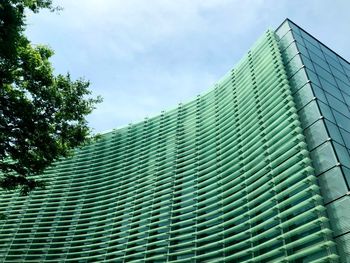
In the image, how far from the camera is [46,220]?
80.6 feet

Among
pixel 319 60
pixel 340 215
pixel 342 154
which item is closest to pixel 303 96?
pixel 342 154

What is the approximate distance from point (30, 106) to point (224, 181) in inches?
402

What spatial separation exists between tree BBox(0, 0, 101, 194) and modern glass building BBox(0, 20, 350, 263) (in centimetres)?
790

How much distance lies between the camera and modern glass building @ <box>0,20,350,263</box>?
12.3 meters

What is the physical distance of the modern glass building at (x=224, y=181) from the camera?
12281 mm

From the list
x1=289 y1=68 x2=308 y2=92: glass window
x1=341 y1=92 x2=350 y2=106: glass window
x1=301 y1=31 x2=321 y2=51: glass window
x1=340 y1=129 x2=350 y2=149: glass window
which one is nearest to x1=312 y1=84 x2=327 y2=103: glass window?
x1=289 y1=68 x2=308 y2=92: glass window

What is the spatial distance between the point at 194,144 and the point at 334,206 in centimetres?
1197

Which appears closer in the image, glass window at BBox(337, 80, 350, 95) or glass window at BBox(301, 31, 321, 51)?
glass window at BBox(337, 80, 350, 95)

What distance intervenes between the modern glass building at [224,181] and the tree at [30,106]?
790 centimetres

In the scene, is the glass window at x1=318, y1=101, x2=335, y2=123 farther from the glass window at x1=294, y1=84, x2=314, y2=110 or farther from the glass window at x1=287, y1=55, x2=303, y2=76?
the glass window at x1=287, y1=55, x2=303, y2=76

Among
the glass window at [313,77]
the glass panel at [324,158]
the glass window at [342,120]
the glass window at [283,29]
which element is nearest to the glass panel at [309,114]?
the glass window at [342,120]

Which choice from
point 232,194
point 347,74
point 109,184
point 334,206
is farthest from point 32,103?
point 347,74

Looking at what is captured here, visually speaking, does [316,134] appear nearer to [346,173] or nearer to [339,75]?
[346,173]

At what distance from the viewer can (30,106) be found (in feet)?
41.0
